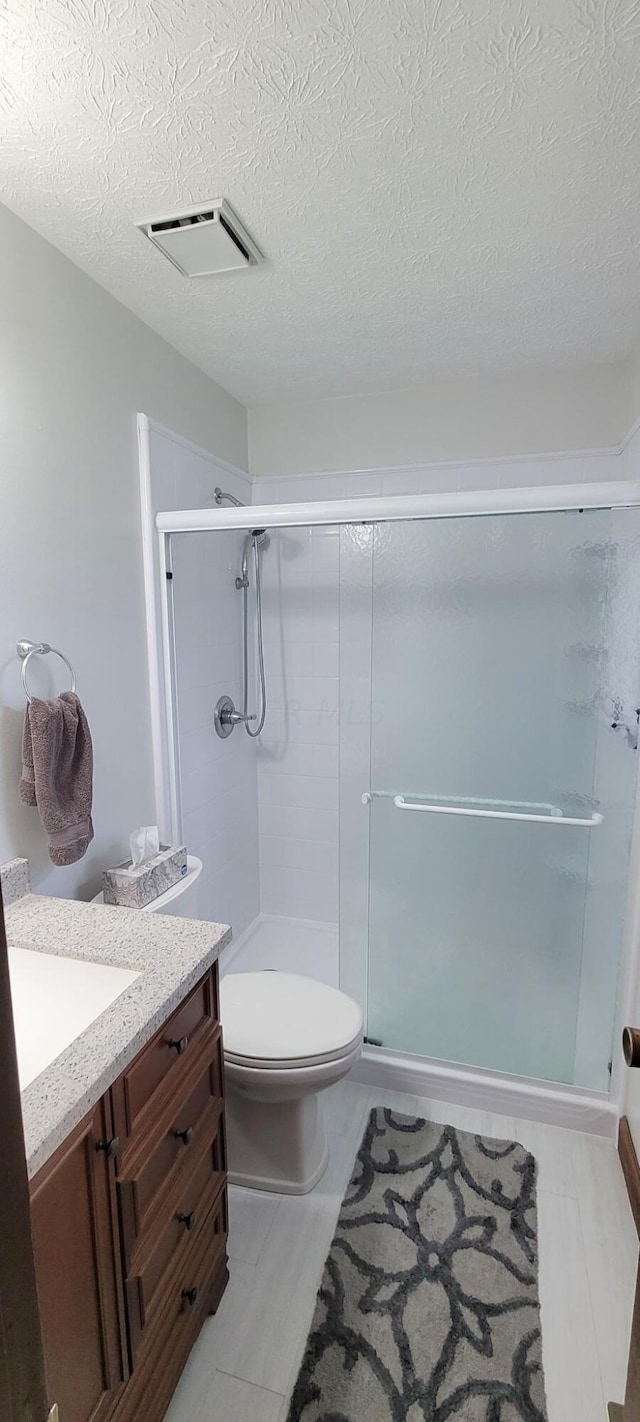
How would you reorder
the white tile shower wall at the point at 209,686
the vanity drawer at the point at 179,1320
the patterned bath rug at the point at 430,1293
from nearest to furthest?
the vanity drawer at the point at 179,1320 < the patterned bath rug at the point at 430,1293 < the white tile shower wall at the point at 209,686

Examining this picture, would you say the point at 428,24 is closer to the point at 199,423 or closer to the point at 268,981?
the point at 199,423

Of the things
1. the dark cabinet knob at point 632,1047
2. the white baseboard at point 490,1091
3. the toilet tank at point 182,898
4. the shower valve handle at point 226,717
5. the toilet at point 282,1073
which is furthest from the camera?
the shower valve handle at point 226,717

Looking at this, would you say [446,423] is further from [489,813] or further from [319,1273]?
[319,1273]

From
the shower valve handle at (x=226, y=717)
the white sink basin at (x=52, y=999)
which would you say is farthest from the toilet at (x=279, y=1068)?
the shower valve handle at (x=226, y=717)

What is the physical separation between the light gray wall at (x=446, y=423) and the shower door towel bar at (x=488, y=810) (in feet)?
4.25

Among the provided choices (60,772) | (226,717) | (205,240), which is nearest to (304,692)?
(226,717)

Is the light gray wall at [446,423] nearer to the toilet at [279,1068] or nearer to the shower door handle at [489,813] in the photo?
the shower door handle at [489,813]

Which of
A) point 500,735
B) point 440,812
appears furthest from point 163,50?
point 440,812

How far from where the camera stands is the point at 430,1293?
4.46ft

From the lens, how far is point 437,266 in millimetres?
1510

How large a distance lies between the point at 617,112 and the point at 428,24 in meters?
0.38

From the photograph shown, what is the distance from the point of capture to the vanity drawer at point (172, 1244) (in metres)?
0.98

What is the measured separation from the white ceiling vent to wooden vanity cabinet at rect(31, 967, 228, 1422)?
1580 millimetres

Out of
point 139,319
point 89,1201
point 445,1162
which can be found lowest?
point 445,1162
